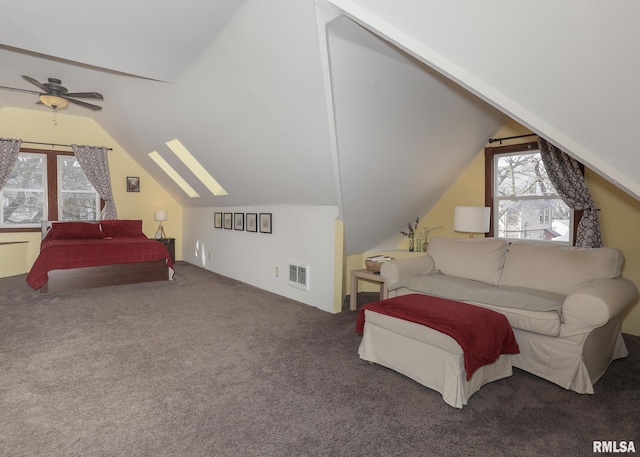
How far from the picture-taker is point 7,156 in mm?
6020

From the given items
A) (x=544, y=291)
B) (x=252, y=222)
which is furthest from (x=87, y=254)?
(x=544, y=291)

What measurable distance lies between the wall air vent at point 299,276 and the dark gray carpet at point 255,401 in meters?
0.91

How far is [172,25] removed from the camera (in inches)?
106

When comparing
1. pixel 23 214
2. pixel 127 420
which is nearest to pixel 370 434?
pixel 127 420

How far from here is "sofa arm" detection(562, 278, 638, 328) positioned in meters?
2.27

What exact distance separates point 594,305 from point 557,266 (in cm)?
73

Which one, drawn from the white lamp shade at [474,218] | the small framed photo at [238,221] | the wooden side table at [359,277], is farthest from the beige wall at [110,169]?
the white lamp shade at [474,218]

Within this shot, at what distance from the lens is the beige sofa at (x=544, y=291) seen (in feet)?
7.75

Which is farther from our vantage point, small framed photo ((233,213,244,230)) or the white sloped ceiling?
small framed photo ((233,213,244,230))

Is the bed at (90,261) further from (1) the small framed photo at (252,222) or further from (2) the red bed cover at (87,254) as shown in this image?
(1) the small framed photo at (252,222)

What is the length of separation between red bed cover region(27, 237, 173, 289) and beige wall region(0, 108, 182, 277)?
1375mm

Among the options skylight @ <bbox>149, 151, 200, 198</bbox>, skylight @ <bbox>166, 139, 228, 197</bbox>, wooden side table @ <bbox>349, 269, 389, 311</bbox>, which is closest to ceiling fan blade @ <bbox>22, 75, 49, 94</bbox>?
skylight @ <bbox>166, 139, 228, 197</bbox>

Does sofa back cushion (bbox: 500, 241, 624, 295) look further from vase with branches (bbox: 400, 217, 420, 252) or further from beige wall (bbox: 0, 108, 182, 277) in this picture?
beige wall (bbox: 0, 108, 182, 277)

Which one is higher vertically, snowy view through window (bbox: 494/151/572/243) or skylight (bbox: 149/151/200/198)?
skylight (bbox: 149/151/200/198)
